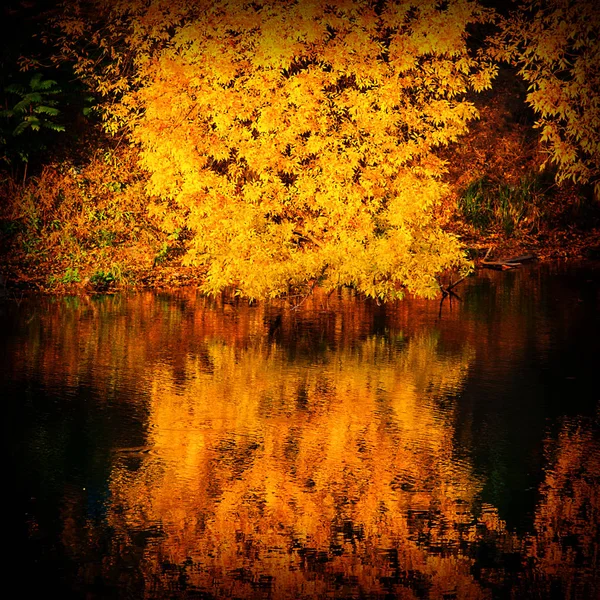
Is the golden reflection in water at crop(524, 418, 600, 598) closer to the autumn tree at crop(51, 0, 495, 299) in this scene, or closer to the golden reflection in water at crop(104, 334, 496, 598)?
the golden reflection in water at crop(104, 334, 496, 598)

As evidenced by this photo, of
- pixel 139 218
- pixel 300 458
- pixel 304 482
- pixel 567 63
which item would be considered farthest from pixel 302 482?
pixel 139 218

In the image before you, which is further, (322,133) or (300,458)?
(322,133)

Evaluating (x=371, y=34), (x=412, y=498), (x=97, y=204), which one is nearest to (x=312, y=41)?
(x=371, y=34)

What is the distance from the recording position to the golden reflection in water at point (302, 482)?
7.53 metres

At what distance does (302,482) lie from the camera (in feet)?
31.1

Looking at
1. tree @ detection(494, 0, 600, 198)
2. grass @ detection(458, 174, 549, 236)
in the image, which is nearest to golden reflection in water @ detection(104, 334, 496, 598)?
tree @ detection(494, 0, 600, 198)

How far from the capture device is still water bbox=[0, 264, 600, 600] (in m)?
7.46

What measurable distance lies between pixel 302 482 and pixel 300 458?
0.76 metres

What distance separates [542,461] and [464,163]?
26.1 metres

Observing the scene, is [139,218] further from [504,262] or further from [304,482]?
[304,482]

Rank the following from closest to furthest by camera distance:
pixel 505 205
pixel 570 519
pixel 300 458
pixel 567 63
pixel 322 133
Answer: pixel 570 519 < pixel 300 458 < pixel 322 133 < pixel 567 63 < pixel 505 205

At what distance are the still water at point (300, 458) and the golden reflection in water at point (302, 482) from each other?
0.9 inches

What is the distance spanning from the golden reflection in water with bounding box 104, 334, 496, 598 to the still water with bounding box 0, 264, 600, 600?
0.08 feet

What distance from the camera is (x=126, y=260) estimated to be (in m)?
24.4
